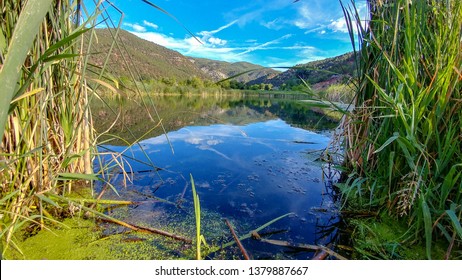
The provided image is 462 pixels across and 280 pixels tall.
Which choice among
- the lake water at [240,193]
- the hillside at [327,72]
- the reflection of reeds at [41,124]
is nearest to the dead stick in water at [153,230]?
the lake water at [240,193]

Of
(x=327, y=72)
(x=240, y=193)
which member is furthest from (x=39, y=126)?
(x=327, y=72)

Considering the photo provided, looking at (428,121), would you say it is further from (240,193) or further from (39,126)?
(39,126)

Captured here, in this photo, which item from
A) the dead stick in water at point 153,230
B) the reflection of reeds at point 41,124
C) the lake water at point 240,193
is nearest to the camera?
the reflection of reeds at point 41,124

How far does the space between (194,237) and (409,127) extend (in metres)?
1.29

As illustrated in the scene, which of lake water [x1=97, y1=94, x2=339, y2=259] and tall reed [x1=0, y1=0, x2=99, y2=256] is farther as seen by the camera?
lake water [x1=97, y1=94, x2=339, y2=259]

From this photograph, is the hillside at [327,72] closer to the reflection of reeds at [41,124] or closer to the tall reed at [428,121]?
the tall reed at [428,121]

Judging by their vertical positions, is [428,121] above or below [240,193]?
above

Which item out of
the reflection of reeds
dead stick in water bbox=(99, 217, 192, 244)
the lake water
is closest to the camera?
the reflection of reeds

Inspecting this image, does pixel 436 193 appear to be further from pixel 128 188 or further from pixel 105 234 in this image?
pixel 128 188

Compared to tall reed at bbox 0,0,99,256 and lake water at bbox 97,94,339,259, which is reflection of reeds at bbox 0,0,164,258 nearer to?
tall reed at bbox 0,0,99,256

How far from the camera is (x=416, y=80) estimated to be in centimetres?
128

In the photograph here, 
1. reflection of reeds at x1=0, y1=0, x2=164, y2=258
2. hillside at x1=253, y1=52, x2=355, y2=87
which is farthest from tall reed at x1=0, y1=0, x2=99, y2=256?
hillside at x1=253, y1=52, x2=355, y2=87

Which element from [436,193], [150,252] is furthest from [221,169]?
[436,193]

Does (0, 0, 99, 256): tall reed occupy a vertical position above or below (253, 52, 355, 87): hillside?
below
